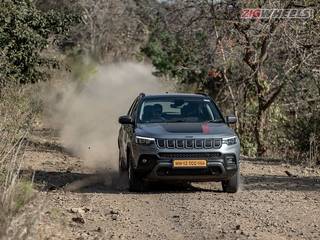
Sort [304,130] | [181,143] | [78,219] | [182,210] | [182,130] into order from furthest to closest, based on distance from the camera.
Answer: [304,130] → [182,130] → [181,143] → [182,210] → [78,219]

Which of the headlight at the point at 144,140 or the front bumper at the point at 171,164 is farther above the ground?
the headlight at the point at 144,140

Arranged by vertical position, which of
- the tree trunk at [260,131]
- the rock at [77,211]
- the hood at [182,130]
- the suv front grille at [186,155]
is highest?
the hood at [182,130]

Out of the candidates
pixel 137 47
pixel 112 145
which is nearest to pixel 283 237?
pixel 112 145

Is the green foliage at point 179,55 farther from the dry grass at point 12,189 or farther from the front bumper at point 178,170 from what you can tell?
the dry grass at point 12,189

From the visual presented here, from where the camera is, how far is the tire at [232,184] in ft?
39.6

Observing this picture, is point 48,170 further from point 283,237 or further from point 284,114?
point 284,114

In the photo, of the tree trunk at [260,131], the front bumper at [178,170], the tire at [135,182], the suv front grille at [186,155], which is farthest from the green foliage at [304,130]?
the tire at [135,182]

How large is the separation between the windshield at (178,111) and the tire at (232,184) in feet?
4.31

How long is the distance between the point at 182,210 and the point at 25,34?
348 inches

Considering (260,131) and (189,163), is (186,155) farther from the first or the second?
(260,131)

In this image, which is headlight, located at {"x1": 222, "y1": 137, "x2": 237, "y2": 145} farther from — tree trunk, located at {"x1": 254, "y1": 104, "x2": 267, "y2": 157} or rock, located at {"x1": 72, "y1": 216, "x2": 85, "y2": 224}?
tree trunk, located at {"x1": 254, "y1": 104, "x2": 267, "y2": 157}

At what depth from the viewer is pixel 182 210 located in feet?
34.5

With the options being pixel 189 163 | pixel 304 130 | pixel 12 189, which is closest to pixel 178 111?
pixel 189 163

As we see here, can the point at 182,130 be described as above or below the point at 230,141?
above
